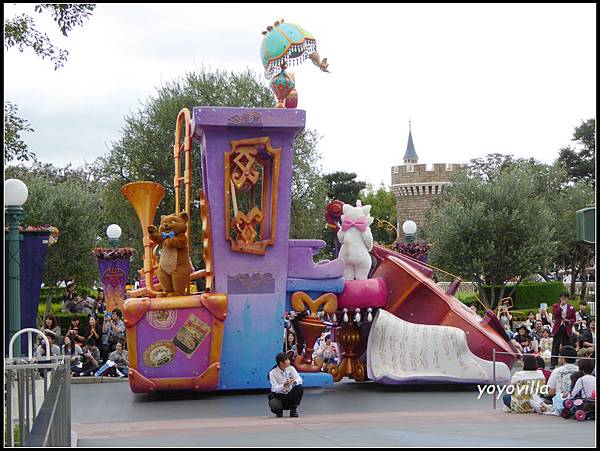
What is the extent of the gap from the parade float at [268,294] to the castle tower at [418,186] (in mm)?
46430

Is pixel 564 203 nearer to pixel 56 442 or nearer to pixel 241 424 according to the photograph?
pixel 241 424

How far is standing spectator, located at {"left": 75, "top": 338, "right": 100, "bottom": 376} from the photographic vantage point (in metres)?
20.2

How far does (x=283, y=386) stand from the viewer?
1295cm

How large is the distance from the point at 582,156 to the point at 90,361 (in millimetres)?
45028

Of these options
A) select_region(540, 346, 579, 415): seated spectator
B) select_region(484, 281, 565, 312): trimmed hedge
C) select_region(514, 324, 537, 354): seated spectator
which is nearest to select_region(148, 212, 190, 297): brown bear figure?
select_region(540, 346, 579, 415): seated spectator

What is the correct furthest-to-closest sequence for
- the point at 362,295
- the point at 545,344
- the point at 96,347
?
1. the point at 545,344
2. the point at 96,347
3. the point at 362,295

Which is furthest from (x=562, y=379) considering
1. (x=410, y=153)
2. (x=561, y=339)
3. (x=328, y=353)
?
(x=410, y=153)

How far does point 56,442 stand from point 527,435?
501 cm

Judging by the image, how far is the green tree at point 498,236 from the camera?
126 ft

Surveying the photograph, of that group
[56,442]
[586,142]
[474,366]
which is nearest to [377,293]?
[474,366]

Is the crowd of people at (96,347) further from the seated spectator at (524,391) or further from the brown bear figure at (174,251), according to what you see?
the seated spectator at (524,391)

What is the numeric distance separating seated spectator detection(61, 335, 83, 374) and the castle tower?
44.2 m

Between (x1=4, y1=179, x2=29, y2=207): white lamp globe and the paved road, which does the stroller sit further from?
(x1=4, y1=179, x2=29, y2=207): white lamp globe

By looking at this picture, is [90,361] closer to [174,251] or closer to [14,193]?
[174,251]
